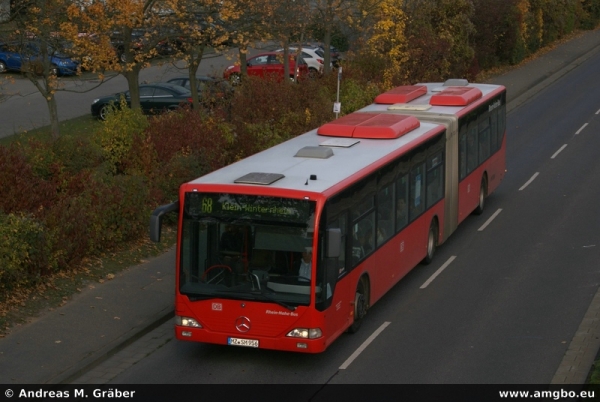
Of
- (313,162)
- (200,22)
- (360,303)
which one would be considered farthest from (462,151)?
(200,22)

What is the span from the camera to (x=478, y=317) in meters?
14.0

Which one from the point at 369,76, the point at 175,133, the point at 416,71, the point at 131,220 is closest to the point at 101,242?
the point at 131,220

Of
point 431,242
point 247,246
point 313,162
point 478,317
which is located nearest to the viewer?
point 247,246

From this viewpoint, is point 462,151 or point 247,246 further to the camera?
point 462,151

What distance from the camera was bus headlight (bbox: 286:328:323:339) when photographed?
11.5 m

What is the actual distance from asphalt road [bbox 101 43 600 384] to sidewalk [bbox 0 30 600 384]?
679 mm

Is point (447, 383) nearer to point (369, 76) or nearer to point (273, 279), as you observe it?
point (273, 279)

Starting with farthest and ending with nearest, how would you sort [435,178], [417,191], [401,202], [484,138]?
[484,138] < [435,178] < [417,191] < [401,202]

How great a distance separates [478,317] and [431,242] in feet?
10.7

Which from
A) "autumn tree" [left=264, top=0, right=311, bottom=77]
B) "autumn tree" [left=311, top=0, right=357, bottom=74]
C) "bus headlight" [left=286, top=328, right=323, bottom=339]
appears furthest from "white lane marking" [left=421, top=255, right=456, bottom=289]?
"autumn tree" [left=311, top=0, right=357, bottom=74]

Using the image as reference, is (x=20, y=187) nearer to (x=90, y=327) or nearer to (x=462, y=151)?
(x=90, y=327)

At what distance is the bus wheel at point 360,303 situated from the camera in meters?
13.0

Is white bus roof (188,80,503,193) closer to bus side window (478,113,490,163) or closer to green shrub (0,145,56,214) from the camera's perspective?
bus side window (478,113,490,163)

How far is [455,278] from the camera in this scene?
1612 cm
